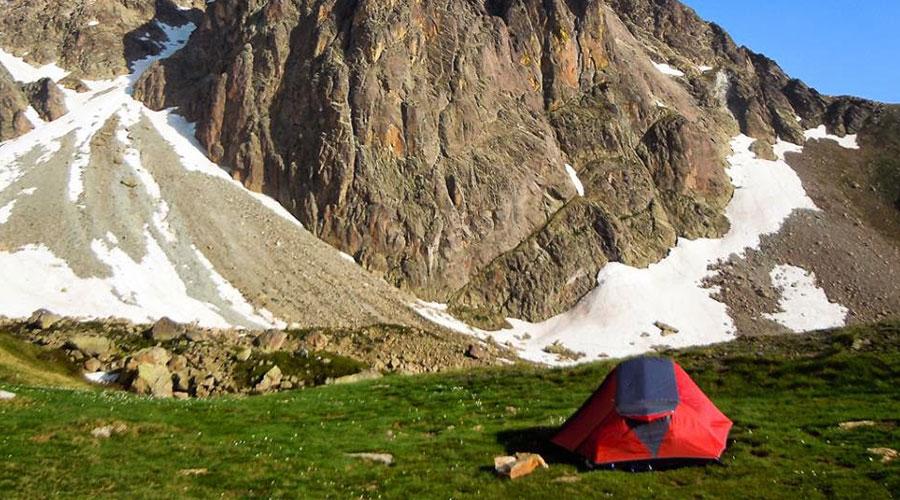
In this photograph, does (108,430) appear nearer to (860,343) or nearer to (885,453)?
(885,453)

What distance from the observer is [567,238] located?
102562 mm

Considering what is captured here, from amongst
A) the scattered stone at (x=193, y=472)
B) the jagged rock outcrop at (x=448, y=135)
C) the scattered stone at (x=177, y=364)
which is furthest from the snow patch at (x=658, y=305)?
the scattered stone at (x=193, y=472)

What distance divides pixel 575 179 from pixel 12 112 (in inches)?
4122

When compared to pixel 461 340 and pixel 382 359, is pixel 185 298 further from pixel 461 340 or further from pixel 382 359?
pixel 461 340

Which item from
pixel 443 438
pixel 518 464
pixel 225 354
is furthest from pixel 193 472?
pixel 225 354

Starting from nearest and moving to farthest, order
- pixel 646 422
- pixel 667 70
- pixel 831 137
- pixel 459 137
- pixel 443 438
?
pixel 646 422
pixel 443 438
pixel 459 137
pixel 831 137
pixel 667 70

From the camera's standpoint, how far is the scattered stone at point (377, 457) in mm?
20645

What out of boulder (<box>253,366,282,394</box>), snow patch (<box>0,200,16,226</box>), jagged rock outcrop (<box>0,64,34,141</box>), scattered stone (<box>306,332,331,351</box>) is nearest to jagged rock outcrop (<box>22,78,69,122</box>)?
jagged rock outcrop (<box>0,64,34,141</box>)

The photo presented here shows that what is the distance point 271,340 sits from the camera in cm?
5706

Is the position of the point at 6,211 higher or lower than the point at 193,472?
higher

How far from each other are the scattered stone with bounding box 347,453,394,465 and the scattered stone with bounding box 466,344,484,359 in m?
46.7

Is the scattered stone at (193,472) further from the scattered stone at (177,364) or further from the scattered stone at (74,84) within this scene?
the scattered stone at (74,84)

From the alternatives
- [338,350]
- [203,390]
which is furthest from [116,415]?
[338,350]

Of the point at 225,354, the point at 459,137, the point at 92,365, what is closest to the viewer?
the point at 92,365
